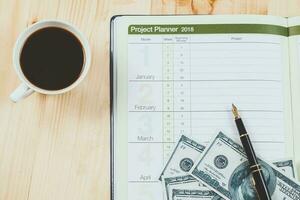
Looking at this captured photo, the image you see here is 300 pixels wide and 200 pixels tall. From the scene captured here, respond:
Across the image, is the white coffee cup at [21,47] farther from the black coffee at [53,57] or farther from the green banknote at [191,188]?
the green banknote at [191,188]

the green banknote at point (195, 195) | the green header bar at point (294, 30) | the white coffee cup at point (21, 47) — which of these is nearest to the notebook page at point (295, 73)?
the green header bar at point (294, 30)

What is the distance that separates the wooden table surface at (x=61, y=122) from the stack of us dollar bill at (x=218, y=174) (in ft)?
0.31

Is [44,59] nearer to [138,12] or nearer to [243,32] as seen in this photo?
[138,12]

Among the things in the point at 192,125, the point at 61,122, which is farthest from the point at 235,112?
the point at 61,122

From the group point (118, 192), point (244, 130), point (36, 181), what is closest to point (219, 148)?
point (244, 130)

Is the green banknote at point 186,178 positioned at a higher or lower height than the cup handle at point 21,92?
lower

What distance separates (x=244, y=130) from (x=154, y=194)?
0.48 feet

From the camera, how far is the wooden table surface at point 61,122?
0.67 metres

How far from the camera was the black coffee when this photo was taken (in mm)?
627

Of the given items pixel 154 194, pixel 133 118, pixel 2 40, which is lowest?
A: pixel 154 194

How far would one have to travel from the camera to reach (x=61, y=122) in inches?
26.5

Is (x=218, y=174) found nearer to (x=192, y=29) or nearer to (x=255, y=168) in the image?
(x=255, y=168)

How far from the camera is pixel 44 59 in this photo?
0.63m

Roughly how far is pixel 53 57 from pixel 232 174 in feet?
0.93
